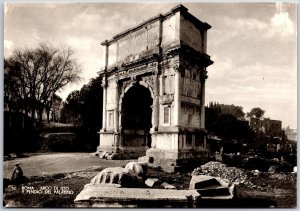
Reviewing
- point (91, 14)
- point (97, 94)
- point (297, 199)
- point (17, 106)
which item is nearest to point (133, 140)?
point (97, 94)

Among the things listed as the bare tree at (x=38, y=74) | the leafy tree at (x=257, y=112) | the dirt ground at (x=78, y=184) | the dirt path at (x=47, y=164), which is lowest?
the dirt ground at (x=78, y=184)

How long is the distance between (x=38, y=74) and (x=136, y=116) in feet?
15.8

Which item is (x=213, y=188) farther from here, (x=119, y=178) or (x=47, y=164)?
(x=47, y=164)

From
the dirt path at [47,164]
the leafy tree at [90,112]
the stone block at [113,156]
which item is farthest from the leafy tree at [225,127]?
the leafy tree at [90,112]

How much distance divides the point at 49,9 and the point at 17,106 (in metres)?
2.77

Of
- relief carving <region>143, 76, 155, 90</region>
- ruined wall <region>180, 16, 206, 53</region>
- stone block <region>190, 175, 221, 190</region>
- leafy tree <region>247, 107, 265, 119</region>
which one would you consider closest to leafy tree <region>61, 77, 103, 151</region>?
relief carving <region>143, 76, 155, 90</region>

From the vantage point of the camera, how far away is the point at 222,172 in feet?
28.0

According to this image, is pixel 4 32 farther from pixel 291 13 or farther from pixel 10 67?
pixel 291 13

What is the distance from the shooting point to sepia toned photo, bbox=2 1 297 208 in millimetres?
6625

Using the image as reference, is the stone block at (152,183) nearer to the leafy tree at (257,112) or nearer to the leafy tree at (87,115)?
the leafy tree at (257,112)

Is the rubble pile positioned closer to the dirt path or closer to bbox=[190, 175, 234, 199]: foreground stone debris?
bbox=[190, 175, 234, 199]: foreground stone debris

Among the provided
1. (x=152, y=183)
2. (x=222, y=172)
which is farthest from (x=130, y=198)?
(x=222, y=172)

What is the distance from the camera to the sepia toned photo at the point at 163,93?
662cm

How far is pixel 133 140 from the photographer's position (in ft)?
41.2
